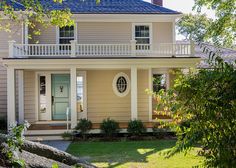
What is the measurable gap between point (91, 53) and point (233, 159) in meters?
14.2

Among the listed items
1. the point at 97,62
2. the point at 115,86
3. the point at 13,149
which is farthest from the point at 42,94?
the point at 13,149

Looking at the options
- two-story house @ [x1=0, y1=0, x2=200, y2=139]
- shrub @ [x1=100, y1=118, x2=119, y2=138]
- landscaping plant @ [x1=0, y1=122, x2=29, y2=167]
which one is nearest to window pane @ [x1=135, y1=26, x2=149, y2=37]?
two-story house @ [x1=0, y1=0, x2=200, y2=139]

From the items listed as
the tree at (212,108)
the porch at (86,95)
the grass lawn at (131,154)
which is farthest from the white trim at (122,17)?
the tree at (212,108)

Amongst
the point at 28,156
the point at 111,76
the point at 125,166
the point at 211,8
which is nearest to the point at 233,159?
the point at 28,156

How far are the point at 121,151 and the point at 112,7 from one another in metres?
9.89

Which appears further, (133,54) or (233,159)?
(133,54)

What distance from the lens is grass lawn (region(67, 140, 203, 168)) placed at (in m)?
9.95

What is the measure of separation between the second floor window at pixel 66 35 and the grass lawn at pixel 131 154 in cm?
691

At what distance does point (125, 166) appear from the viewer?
9633 mm

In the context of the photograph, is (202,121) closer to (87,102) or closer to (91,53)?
(91,53)

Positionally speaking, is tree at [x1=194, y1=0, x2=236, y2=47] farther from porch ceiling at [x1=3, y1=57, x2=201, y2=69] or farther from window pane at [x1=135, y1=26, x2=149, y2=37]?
window pane at [x1=135, y1=26, x2=149, y2=37]

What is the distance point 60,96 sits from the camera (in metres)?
18.5

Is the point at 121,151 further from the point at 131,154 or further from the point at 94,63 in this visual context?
the point at 94,63

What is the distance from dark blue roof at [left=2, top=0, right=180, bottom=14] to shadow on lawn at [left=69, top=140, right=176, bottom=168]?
7.82 meters
